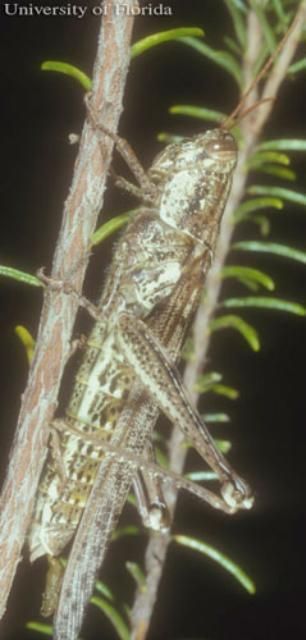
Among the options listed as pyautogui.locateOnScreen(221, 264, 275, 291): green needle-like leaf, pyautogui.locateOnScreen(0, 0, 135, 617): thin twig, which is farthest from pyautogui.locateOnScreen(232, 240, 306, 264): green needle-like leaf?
pyautogui.locateOnScreen(0, 0, 135, 617): thin twig

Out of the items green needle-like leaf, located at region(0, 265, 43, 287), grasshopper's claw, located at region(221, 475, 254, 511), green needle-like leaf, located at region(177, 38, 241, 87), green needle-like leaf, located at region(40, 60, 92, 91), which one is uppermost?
green needle-like leaf, located at region(177, 38, 241, 87)

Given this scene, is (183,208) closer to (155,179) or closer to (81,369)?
(155,179)

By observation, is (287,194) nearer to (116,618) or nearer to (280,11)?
(280,11)

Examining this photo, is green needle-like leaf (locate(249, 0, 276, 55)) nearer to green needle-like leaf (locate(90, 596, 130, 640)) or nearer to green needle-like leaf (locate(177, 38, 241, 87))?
green needle-like leaf (locate(177, 38, 241, 87))

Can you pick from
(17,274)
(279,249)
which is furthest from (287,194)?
(17,274)

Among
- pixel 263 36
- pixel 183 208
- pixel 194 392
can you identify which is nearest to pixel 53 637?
pixel 194 392

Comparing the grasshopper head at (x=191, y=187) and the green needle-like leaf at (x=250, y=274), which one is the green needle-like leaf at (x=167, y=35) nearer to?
the green needle-like leaf at (x=250, y=274)
